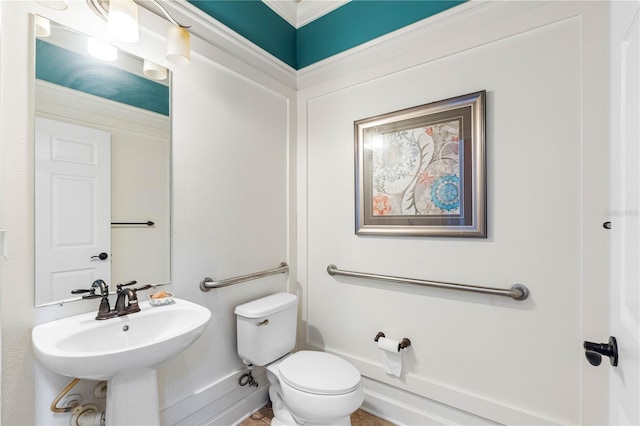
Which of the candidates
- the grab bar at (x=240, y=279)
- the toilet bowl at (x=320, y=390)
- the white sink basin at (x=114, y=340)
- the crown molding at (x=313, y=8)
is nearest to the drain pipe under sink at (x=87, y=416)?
the white sink basin at (x=114, y=340)

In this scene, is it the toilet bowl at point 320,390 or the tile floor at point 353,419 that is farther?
the tile floor at point 353,419

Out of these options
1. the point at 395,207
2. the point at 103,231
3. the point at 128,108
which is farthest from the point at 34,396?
the point at 395,207

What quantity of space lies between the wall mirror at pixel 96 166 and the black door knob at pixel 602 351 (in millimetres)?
1620

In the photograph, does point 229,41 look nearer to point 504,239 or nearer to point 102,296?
point 102,296

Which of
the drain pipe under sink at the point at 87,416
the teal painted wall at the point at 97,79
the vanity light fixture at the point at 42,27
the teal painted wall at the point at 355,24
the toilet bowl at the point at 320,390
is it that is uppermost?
the teal painted wall at the point at 355,24

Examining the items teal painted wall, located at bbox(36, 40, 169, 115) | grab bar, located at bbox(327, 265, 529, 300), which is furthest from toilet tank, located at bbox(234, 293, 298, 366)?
teal painted wall, located at bbox(36, 40, 169, 115)

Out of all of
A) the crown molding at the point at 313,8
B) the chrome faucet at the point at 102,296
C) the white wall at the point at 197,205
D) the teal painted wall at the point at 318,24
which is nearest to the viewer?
the white wall at the point at 197,205

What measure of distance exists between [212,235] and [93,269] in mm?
562

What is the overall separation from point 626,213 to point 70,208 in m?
1.77

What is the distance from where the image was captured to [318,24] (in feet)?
6.68

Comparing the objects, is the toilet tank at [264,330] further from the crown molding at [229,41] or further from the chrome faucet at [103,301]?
the crown molding at [229,41]

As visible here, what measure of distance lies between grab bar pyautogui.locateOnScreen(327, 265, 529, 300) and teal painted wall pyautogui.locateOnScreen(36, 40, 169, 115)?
140 cm

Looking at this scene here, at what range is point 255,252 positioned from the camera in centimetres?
189

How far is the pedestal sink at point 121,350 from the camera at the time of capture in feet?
2.91
